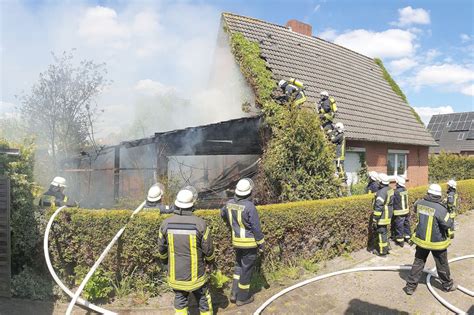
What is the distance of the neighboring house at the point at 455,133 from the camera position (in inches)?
1344

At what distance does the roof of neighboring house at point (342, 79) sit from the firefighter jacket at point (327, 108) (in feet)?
8.90

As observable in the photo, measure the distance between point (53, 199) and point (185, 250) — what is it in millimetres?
3300

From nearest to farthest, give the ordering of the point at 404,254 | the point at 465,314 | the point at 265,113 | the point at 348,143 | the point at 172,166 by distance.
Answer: the point at 465,314 → the point at 404,254 → the point at 265,113 → the point at 172,166 → the point at 348,143

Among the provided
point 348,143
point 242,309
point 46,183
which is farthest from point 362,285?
point 46,183

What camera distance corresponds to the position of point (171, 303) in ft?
16.1

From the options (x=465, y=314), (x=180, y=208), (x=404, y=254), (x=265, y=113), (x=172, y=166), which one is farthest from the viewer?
(x=172, y=166)

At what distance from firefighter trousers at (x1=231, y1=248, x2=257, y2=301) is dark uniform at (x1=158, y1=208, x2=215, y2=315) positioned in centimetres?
98

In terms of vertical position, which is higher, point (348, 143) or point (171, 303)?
point (348, 143)

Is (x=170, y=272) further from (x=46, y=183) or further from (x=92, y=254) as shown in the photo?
(x=46, y=183)

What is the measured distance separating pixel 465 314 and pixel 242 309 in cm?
288

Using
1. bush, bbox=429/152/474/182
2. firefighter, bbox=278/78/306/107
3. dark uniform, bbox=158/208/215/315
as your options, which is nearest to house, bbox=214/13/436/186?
firefighter, bbox=278/78/306/107

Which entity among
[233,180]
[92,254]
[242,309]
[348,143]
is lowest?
[242,309]

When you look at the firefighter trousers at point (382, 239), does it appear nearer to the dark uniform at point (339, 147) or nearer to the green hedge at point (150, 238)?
the green hedge at point (150, 238)

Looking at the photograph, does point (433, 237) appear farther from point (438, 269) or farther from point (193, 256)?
point (193, 256)
